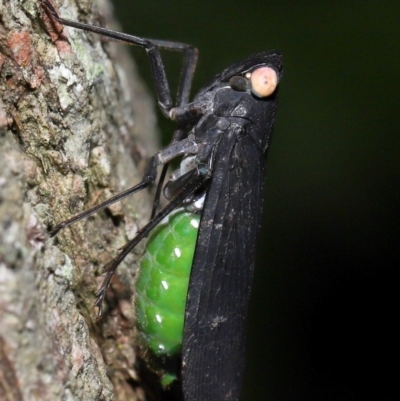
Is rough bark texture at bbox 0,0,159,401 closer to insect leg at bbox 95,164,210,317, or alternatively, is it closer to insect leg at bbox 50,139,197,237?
insect leg at bbox 95,164,210,317

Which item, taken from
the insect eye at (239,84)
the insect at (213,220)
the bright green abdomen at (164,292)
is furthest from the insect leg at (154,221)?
the insect eye at (239,84)

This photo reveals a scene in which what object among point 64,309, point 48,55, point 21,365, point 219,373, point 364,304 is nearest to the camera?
point 21,365

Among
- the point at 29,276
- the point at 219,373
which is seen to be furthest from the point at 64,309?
the point at 219,373

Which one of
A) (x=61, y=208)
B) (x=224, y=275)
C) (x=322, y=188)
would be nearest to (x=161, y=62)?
(x=61, y=208)

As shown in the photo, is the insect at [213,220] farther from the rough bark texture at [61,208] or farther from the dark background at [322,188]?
the dark background at [322,188]

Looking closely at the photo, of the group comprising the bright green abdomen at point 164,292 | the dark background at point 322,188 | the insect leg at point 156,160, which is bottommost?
the bright green abdomen at point 164,292

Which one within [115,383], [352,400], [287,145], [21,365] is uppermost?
[287,145]

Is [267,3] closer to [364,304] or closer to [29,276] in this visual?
[364,304]
